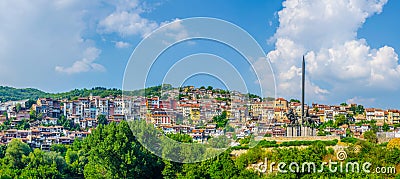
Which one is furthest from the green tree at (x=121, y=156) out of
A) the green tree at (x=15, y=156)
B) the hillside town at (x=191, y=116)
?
the green tree at (x=15, y=156)

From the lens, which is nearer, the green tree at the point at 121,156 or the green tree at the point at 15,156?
the green tree at the point at 121,156

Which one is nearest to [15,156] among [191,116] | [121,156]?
[121,156]

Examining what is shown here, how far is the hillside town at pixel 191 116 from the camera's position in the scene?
8114 mm

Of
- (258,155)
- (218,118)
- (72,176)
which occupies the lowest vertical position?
(72,176)

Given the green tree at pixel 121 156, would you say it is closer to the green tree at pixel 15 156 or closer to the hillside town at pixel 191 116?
the hillside town at pixel 191 116

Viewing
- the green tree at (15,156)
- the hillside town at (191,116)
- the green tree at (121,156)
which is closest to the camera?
the hillside town at (191,116)

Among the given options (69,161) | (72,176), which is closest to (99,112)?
(69,161)

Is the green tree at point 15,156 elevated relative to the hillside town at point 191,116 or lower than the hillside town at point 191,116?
lower

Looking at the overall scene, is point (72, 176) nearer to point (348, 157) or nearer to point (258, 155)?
point (258, 155)

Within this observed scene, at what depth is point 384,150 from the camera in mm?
8891

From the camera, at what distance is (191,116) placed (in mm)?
10367

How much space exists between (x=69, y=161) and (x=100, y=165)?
4832 millimetres

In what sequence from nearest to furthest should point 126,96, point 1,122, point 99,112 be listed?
point 126,96 → point 1,122 → point 99,112

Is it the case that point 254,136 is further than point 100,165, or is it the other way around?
point 100,165
